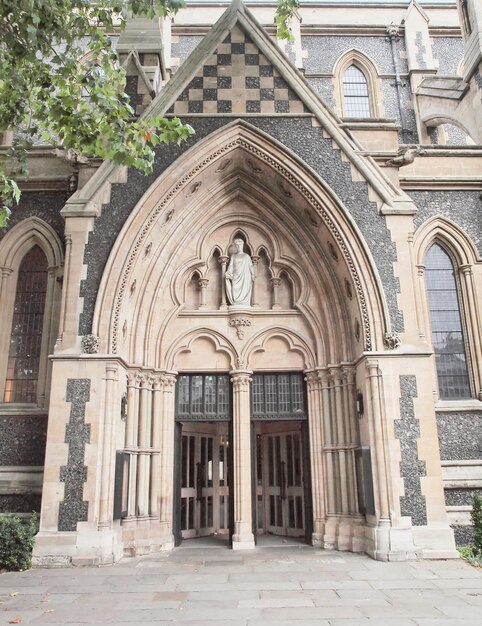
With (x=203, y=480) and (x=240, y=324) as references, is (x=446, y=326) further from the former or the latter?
(x=203, y=480)

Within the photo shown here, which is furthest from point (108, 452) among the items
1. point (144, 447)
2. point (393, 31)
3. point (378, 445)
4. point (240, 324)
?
point (393, 31)

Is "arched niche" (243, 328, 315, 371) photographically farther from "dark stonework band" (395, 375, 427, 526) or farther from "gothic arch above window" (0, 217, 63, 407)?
"gothic arch above window" (0, 217, 63, 407)

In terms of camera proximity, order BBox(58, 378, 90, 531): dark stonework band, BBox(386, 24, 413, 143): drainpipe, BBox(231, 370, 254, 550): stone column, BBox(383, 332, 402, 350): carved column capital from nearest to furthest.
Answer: BBox(58, 378, 90, 531): dark stonework band < BBox(383, 332, 402, 350): carved column capital < BBox(231, 370, 254, 550): stone column < BBox(386, 24, 413, 143): drainpipe

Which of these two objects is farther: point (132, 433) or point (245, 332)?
point (245, 332)

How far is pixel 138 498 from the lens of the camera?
10.4 m

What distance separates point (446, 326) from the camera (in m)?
11.9

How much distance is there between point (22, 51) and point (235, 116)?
4739 millimetres

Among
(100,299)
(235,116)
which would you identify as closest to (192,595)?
(100,299)

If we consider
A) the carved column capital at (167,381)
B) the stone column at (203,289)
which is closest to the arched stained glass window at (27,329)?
the carved column capital at (167,381)

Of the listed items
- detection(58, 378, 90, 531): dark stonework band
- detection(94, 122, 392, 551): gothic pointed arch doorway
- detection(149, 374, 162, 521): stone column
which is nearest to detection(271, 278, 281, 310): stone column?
detection(94, 122, 392, 551): gothic pointed arch doorway

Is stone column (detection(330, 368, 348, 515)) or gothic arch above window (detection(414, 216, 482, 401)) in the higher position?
gothic arch above window (detection(414, 216, 482, 401))

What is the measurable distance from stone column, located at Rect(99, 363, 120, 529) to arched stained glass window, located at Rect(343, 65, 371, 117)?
1343 centimetres

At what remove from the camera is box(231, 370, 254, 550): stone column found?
10719 mm

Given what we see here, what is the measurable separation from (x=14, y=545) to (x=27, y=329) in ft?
15.2
